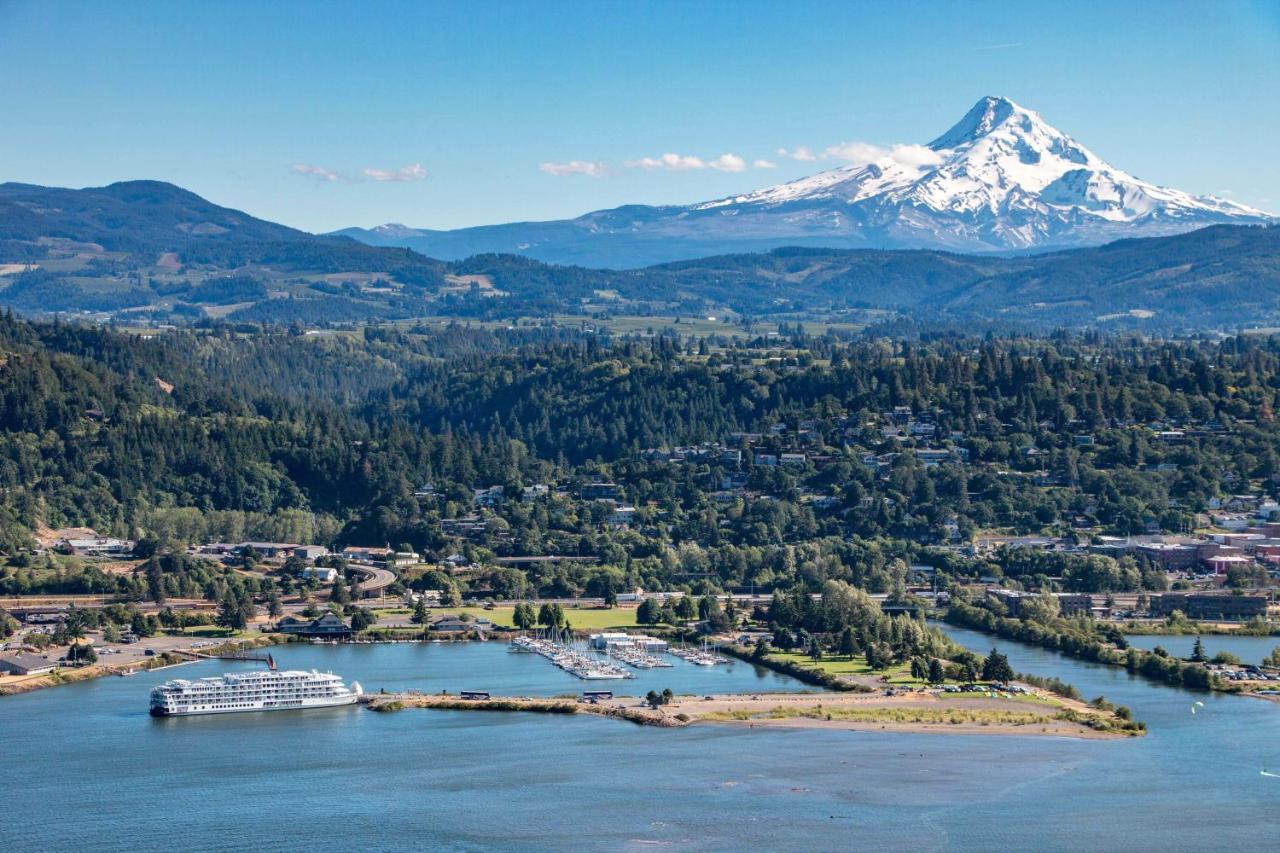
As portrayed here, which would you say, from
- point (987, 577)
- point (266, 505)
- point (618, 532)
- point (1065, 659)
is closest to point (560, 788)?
point (1065, 659)

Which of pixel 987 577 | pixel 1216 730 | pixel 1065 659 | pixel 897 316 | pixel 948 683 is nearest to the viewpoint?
pixel 1216 730

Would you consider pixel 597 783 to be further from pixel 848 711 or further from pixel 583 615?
pixel 583 615

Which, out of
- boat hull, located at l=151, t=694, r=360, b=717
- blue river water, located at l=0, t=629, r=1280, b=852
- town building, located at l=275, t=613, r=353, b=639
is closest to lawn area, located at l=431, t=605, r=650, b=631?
town building, located at l=275, t=613, r=353, b=639

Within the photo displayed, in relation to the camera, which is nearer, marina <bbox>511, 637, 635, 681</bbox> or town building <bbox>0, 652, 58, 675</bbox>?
town building <bbox>0, 652, 58, 675</bbox>

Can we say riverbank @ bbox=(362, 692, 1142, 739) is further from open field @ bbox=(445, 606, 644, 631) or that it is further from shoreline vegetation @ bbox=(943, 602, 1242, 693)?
open field @ bbox=(445, 606, 644, 631)

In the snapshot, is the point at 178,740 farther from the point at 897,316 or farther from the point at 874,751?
the point at 897,316

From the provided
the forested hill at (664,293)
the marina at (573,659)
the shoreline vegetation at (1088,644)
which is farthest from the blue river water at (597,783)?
the forested hill at (664,293)
